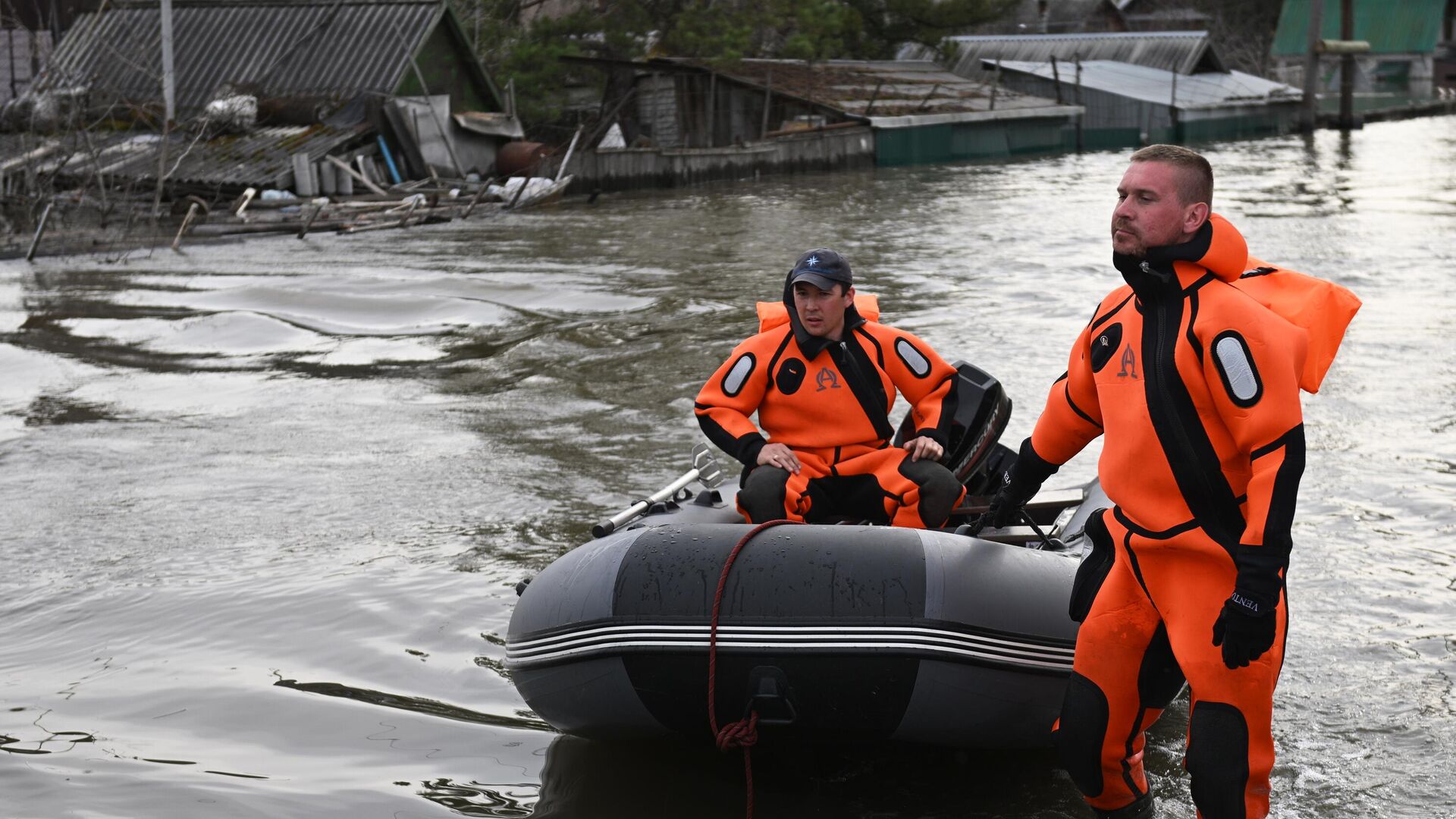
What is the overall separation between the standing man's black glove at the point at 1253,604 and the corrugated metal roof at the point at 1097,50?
44.1 meters

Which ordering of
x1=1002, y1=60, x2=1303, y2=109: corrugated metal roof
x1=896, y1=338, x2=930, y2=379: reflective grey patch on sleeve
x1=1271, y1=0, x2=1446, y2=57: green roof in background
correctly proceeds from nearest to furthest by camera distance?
→ x1=896, y1=338, x2=930, y2=379: reflective grey patch on sleeve
x1=1002, y1=60, x2=1303, y2=109: corrugated metal roof
x1=1271, y1=0, x2=1446, y2=57: green roof in background

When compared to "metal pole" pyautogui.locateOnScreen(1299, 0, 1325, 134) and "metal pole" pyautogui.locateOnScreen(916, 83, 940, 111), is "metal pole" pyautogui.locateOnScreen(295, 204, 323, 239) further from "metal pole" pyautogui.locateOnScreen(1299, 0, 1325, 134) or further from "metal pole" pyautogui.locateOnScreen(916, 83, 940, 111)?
"metal pole" pyautogui.locateOnScreen(1299, 0, 1325, 134)

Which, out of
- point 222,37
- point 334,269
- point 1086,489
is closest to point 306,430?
point 1086,489

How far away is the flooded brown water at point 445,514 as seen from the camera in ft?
15.0

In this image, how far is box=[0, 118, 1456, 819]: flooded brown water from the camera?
15.0 ft

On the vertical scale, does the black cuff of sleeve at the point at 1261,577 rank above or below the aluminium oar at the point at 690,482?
above

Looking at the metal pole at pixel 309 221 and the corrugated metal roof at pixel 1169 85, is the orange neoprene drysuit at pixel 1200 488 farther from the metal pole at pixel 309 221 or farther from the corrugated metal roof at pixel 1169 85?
the corrugated metal roof at pixel 1169 85

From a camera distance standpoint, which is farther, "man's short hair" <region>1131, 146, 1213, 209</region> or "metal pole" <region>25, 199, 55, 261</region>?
"metal pole" <region>25, 199, 55, 261</region>

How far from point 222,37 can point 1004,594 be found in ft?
95.8

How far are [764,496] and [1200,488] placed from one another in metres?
2.07

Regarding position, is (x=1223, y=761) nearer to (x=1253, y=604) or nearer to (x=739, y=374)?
(x=1253, y=604)

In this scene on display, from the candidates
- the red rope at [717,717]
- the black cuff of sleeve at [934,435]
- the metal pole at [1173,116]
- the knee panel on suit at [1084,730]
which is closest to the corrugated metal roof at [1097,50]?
the metal pole at [1173,116]

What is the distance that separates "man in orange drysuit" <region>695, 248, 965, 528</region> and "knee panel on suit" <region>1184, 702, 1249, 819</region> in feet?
6.27

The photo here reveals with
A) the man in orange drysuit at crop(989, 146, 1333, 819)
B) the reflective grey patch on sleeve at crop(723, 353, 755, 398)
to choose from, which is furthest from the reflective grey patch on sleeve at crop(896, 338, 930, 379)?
the man in orange drysuit at crop(989, 146, 1333, 819)
